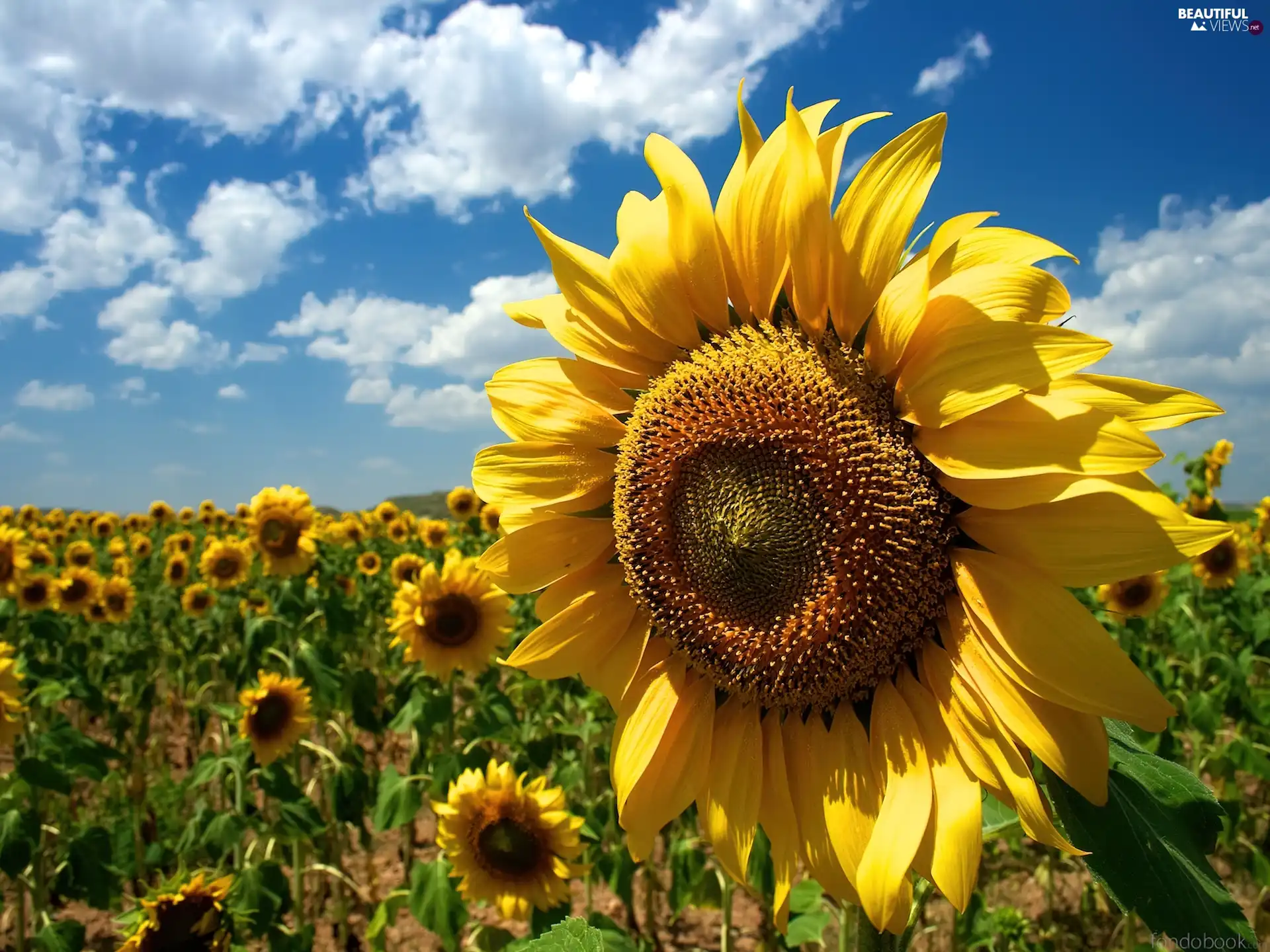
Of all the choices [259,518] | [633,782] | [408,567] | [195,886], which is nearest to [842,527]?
[633,782]

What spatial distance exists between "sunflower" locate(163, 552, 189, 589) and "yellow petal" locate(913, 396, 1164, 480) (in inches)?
511

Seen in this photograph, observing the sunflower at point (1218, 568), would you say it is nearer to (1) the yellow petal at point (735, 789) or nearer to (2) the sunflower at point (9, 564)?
(1) the yellow petal at point (735, 789)

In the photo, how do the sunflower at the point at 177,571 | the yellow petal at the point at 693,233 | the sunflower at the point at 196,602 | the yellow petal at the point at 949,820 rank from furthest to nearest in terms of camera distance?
the sunflower at the point at 177,571, the sunflower at the point at 196,602, the yellow petal at the point at 693,233, the yellow petal at the point at 949,820

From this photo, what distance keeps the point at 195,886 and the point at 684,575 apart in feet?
10.9

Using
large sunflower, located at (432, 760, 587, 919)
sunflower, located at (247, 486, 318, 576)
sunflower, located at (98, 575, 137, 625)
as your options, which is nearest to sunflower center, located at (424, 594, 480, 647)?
large sunflower, located at (432, 760, 587, 919)

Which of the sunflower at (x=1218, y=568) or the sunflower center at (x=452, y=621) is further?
the sunflower at (x=1218, y=568)

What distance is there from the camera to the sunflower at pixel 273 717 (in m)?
5.36

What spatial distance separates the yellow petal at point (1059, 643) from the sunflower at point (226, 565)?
915cm

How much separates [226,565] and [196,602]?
150 centimetres

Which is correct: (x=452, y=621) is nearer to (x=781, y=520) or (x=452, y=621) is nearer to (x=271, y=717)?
(x=271, y=717)

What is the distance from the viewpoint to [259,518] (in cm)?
744

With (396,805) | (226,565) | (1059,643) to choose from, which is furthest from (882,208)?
(226,565)

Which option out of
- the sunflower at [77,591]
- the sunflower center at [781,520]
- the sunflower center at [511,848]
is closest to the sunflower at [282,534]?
the sunflower at [77,591]

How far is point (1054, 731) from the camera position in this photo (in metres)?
1.09
